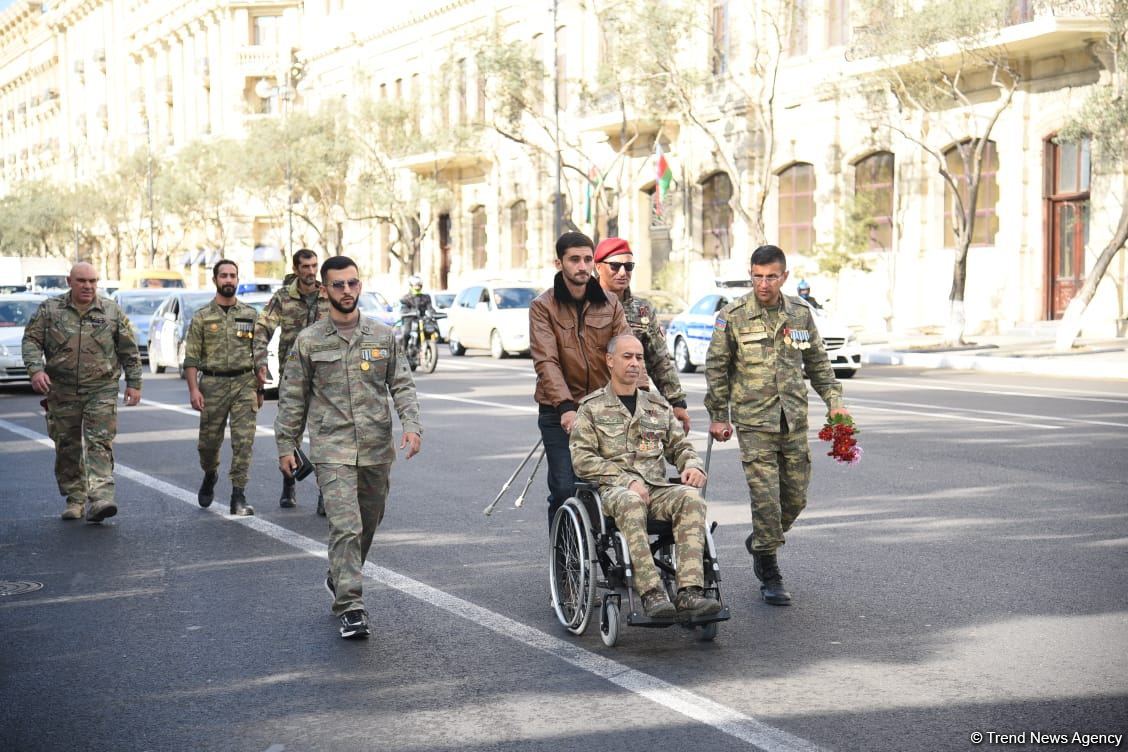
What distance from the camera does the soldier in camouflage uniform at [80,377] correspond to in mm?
10188

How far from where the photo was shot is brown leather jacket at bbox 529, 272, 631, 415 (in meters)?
7.10

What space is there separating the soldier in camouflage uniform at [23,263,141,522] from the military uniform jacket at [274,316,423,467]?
11.7 ft

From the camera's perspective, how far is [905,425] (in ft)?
51.9

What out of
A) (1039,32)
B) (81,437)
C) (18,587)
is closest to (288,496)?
(81,437)

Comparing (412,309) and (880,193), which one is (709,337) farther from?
(880,193)

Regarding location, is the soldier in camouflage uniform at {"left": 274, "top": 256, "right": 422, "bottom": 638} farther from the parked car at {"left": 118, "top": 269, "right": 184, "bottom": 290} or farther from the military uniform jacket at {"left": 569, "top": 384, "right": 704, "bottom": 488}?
the parked car at {"left": 118, "top": 269, "right": 184, "bottom": 290}

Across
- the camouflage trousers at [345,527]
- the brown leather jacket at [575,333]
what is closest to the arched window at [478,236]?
the brown leather jacket at [575,333]

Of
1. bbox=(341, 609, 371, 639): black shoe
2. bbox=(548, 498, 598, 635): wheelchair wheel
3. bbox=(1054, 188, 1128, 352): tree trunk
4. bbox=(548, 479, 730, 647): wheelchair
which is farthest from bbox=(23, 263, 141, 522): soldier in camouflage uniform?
bbox=(1054, 188, 1128, 352): tree trunk

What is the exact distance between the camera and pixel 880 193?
118 ft

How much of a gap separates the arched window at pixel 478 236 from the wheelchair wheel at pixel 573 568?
4761 cm

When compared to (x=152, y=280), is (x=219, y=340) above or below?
below

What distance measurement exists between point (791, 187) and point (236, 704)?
34.3m

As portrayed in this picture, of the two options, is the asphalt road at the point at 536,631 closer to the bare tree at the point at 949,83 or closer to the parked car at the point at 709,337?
the parked car at the point at 709,337

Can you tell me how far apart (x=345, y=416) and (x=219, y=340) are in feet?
13.0
